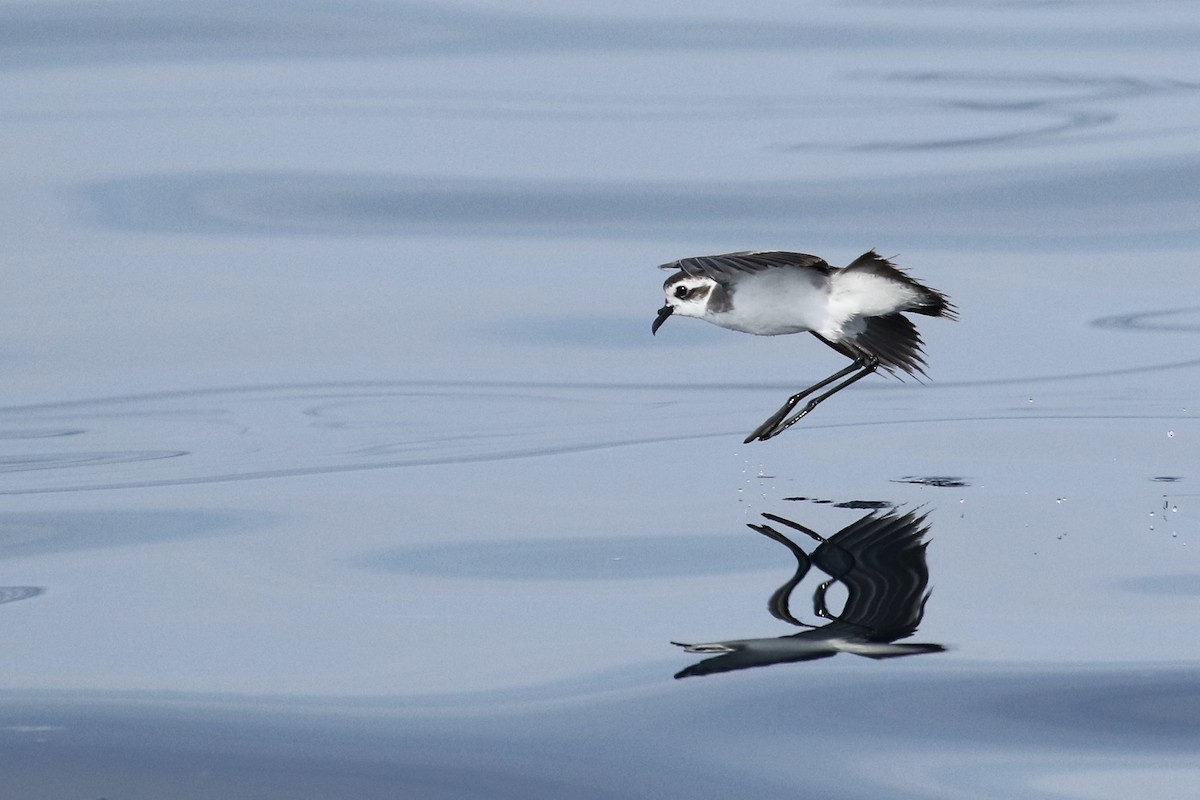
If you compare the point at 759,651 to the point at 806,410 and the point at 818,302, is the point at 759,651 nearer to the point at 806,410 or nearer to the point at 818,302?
the point at 818,302

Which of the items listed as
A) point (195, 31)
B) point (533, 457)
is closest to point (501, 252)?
point (533, 457)

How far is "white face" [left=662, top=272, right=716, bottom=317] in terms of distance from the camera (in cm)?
637

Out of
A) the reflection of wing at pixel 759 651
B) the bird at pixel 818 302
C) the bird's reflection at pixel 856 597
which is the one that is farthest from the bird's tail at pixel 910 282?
the reflection of wing at pixel 759 651

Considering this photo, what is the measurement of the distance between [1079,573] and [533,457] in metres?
2.52

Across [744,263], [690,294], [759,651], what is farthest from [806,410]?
[759,651]

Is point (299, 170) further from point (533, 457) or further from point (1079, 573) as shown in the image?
point (1079, 573)

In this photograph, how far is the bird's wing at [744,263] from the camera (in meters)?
5.91

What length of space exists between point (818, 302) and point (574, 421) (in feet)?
5.17

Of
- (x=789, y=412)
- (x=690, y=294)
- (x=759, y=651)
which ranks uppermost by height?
(x=690, y=294)

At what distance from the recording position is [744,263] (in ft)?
19.4

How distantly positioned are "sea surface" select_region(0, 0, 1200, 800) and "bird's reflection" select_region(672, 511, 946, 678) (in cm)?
2

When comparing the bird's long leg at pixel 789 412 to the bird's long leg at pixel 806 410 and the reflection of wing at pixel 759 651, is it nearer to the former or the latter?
the bird's long leg at pixel 806 410

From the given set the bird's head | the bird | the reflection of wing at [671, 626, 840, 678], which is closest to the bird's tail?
the bird

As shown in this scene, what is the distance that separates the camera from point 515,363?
8453 mm
